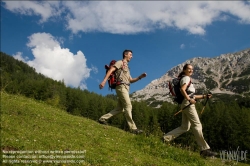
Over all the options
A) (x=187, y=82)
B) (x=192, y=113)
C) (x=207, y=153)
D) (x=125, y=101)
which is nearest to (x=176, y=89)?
(x=187, y=82)

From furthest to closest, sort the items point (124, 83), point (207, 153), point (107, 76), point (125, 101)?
point (124, 83), point (125, 101), point (107, 76), point (207, 153)

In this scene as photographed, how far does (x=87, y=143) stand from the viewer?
8266mm

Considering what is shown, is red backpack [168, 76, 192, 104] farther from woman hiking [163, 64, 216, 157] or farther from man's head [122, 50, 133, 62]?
man's head [122, 50, 133, 62]

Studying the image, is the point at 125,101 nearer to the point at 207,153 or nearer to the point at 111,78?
the point at 111,78

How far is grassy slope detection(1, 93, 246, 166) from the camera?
7.09 metres

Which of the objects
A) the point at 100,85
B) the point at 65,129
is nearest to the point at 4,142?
the point at 65,129

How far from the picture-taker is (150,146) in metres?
9.66

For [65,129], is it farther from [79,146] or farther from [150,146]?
[150,146]

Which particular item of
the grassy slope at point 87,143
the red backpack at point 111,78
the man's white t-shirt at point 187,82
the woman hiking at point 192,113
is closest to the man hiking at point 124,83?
the red backpack at point 111,78

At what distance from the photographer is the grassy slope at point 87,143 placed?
23.2ft

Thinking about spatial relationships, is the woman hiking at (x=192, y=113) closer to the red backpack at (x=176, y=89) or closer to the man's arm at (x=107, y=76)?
the red backpack at (x=176, y=89)

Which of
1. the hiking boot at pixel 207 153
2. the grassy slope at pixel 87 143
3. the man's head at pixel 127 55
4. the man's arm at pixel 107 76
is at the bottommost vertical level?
the hiking boot at pixel 207 153

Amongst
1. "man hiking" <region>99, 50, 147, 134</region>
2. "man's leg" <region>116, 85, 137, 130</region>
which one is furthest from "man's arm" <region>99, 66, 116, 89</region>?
"man's leg" <region>116, 85, 137, 130</region>

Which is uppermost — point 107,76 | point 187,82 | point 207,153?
point 107,76
